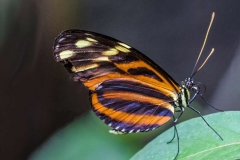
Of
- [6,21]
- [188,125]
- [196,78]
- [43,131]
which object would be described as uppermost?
[188,125]

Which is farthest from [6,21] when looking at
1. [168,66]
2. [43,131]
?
[168,66]

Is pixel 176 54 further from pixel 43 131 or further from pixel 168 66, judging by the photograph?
pixel 43 131

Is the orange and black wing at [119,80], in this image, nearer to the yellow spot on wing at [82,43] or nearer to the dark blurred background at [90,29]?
the yellow spot on wing at [82,43]

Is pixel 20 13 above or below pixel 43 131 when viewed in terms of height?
above

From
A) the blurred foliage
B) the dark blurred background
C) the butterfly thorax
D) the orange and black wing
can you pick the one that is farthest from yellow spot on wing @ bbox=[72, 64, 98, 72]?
the dark blurred background

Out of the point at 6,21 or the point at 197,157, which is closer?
the point at 197,157

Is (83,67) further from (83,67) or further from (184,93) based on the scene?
(184,93)

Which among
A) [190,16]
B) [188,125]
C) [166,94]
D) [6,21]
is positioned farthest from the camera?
[190,16]
